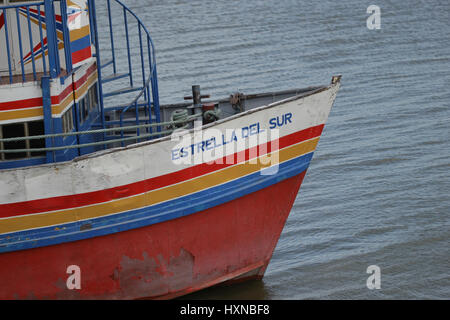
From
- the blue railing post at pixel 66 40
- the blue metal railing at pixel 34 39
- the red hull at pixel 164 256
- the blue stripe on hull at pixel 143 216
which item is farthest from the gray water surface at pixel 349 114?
the blue metal railing at pixel 34 39

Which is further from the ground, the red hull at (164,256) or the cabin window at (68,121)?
the cabin window at (68,121)

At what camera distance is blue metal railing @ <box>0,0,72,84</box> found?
9.54 m

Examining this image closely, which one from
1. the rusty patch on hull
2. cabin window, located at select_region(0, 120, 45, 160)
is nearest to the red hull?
the rusty patch on hull

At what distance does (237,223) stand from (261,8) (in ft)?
64.5

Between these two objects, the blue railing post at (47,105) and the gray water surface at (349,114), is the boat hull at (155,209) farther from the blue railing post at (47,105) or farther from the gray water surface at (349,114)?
the gray water surface at (349,114)

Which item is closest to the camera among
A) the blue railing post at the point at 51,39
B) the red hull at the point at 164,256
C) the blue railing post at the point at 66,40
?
the blue railing post at the point at 51,39

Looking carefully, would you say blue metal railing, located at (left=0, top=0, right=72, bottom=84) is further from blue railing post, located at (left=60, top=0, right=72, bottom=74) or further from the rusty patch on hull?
the rusty patch on hull

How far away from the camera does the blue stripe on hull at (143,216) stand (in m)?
9.40

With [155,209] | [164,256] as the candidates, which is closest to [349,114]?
[164,256]

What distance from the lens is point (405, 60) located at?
72.7ft

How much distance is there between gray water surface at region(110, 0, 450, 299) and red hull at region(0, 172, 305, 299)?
23.6 inches

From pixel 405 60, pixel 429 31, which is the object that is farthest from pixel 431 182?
pixel 429 31

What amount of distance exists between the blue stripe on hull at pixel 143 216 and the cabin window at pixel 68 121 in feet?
4.14

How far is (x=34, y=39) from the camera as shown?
10.6m
